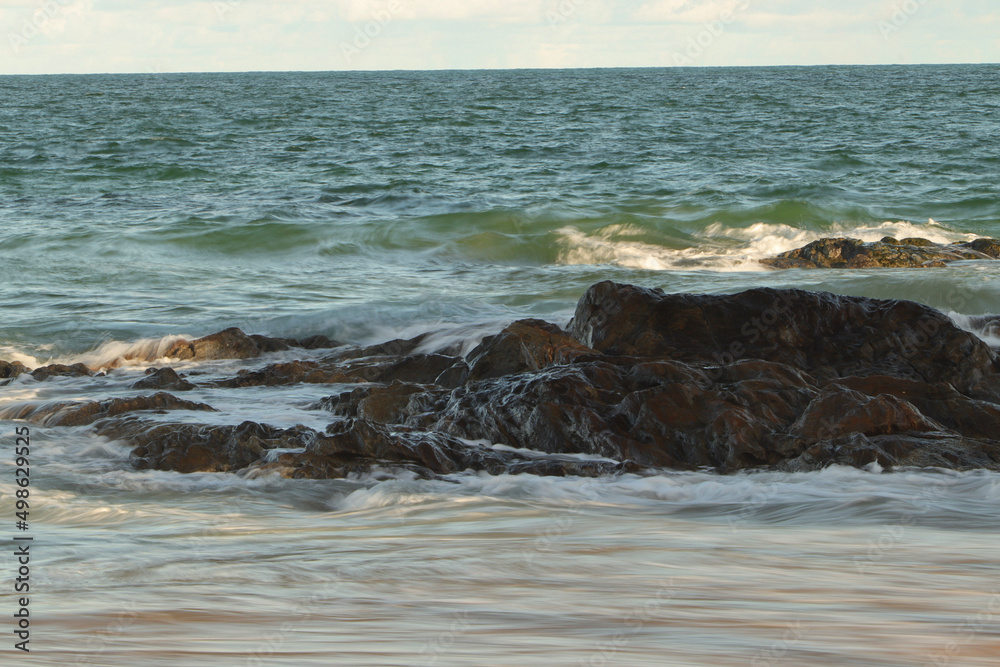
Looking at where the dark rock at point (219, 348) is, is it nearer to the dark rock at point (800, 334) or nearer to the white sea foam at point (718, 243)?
the dark rock at point (800, 334)

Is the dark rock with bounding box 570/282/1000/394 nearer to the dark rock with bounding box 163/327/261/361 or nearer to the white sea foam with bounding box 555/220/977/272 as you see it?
the dark rock with bounding box 163/327/261/361

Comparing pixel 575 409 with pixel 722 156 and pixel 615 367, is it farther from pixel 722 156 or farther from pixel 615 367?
pixel 722 156

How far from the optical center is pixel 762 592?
3.20 metres

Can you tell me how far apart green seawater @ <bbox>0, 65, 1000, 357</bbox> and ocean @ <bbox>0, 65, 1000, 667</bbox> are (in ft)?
0.30

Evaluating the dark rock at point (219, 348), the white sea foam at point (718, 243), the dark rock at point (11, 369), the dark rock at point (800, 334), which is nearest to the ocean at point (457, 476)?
the white sea foam at point (718, 243)

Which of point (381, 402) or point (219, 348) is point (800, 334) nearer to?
point (381, 402)

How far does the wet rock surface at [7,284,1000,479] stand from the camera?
505cm

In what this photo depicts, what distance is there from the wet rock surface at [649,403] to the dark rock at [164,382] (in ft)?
0.05

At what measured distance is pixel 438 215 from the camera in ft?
58.7

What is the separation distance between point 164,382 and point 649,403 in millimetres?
3890

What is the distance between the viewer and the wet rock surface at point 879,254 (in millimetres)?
Answer: 12180

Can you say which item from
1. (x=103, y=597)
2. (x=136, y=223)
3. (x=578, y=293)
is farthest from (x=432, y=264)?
(x=103, y=597)

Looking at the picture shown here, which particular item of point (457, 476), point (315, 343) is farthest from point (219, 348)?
point (457, 476)

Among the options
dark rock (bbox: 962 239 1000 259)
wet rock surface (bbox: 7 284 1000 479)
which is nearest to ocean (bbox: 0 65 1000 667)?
wet rock surface (bbox: 7 284 1000 479)
